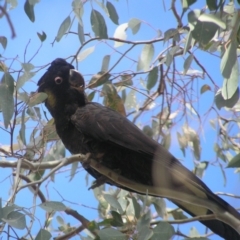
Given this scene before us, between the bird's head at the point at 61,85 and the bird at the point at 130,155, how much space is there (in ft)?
0.04

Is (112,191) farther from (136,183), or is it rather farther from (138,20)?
(138,20)

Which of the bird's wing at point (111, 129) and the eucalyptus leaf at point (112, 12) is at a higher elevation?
the eucalyptus leaf at point (112, 12)

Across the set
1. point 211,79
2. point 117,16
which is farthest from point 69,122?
point 211,79

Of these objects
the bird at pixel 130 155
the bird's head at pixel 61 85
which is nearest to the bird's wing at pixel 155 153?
the bird at pixel 130 155

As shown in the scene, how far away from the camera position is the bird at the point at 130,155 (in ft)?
6.27

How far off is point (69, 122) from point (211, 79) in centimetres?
70

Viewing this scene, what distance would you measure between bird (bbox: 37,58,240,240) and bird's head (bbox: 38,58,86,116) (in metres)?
0.01

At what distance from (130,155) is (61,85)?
0.49 meters

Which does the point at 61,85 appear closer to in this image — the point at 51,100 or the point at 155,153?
the point at 51,100

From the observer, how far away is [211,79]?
7.86 feet

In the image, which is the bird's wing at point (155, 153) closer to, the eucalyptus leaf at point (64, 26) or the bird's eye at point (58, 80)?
the bird's eye at point (58, 80)

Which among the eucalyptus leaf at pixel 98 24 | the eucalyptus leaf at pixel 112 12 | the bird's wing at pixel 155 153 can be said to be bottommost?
the bird's wing at pixel 155 153

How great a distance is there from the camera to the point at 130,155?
2049 mm

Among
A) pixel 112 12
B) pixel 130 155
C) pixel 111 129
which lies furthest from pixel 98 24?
pixel 130 155
